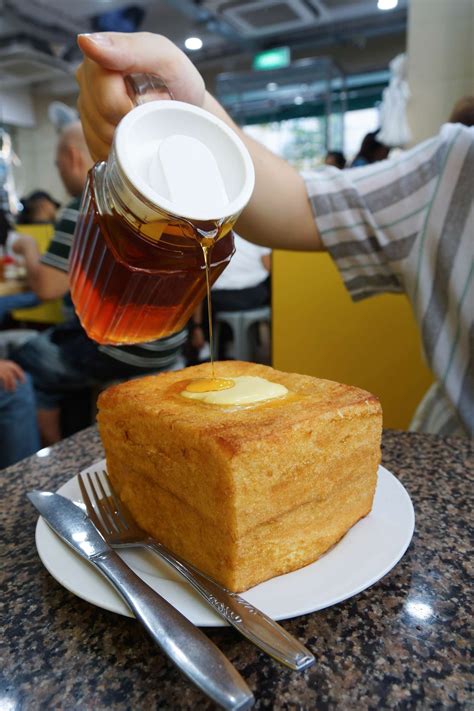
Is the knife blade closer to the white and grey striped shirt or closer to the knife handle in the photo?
the knife handle

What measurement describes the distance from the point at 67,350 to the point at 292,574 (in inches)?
66.0

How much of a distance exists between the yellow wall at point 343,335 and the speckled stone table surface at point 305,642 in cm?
119

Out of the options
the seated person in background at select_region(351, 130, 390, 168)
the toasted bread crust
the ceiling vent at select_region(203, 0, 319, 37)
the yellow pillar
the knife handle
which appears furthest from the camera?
the ceiling vent at select_region(203, 0, 319, 37)

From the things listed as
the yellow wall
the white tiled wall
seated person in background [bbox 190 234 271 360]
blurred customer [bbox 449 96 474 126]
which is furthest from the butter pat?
the white tiled wall

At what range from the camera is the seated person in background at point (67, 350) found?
1873mm

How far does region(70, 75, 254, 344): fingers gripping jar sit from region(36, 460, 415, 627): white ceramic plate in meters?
0.25

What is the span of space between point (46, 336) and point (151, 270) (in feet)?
5.38

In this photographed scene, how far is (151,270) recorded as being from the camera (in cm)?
54

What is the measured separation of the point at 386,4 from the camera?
5891 mm

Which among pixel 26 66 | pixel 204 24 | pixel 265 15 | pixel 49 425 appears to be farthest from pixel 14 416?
pixel 26 66

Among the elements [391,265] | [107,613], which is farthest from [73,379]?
[107,613]

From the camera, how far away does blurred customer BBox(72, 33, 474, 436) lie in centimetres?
92

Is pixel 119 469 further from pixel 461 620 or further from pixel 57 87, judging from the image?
pixel 57 87

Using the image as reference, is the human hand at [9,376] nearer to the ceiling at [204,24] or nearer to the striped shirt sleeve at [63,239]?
the striped shirt sleeve at [63,239]
